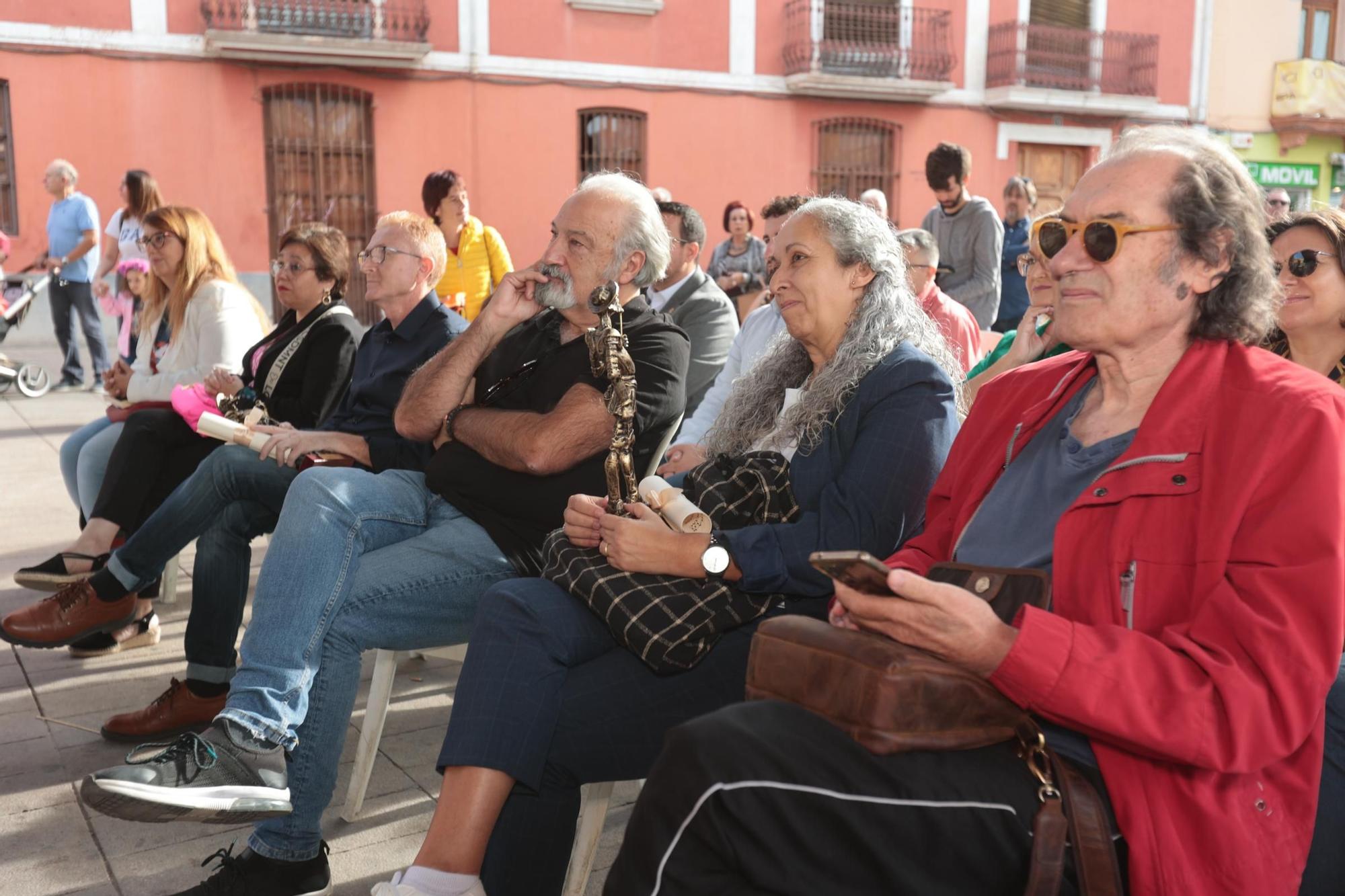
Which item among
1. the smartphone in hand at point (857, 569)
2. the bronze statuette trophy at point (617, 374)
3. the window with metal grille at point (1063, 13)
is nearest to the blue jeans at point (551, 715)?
the bronze statuette trophy at point (617, 374)

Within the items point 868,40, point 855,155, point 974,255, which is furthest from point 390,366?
point 868,40

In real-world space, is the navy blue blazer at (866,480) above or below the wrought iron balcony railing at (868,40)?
below

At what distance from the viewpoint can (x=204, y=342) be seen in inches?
164

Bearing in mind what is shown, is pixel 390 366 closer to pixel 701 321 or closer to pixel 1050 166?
pixel 701 321

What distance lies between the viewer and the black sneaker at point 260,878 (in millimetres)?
2283

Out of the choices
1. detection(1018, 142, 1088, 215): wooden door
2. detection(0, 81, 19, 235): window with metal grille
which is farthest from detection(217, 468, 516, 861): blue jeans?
detection(1018, 142, 1088, 215): wooden door

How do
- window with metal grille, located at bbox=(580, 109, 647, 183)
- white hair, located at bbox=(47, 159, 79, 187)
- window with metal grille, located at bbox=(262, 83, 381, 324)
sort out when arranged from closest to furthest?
white hair, located at bbox=(47, 159, 79, 187), window with metal grille, located at bbox=(262, 83, 381, 324), window with metal grille, located at bbox=(580, 109, 647, 183)

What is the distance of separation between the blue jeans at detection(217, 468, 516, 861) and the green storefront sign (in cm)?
2039

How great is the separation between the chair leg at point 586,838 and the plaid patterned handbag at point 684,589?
1.09 feet

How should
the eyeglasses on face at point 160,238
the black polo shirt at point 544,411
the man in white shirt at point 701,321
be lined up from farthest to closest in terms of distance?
the man in white shirt at point 701,321
the eyeglasses on face at point 160,238
the black polo shirt at point 544,411

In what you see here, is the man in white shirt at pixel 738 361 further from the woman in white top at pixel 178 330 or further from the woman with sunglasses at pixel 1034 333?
the woman in white top at pixel 178 330

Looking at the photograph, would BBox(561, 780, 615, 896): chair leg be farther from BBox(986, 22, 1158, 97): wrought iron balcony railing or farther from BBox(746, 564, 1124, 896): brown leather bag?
BBox(986, 22, 1158, 97): wrought iron balcony railing

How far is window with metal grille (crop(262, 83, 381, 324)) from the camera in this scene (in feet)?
47.1

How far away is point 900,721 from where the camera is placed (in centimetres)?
145
